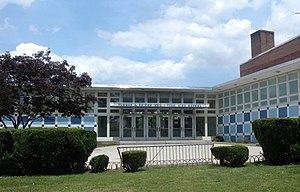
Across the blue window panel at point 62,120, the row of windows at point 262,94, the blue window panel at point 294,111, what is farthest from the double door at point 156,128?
the blue window panel at point 294,111

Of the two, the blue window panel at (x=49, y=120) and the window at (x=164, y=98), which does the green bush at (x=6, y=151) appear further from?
the window at (x=164, y=98)

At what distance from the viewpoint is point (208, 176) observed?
10.0 metres

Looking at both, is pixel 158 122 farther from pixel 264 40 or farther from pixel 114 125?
pixel 264 40

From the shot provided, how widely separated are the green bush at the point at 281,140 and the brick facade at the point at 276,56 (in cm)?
1911

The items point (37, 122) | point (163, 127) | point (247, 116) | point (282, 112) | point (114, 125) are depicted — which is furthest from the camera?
point (163, 127)

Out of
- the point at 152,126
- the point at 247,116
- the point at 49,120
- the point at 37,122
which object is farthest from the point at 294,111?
the point at 37,122

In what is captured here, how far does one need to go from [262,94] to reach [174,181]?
63.6 feet

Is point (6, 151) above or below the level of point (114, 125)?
below

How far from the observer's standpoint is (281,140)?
12.3m

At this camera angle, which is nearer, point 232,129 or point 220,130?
point 232,129

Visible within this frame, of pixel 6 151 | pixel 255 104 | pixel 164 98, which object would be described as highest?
pixel 164 98

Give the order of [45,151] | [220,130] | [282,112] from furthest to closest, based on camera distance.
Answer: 1. [220,130]
2. [282,112]
3. [45,151]

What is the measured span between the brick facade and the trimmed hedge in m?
23.6

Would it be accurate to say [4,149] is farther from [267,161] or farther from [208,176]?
[267,161]
